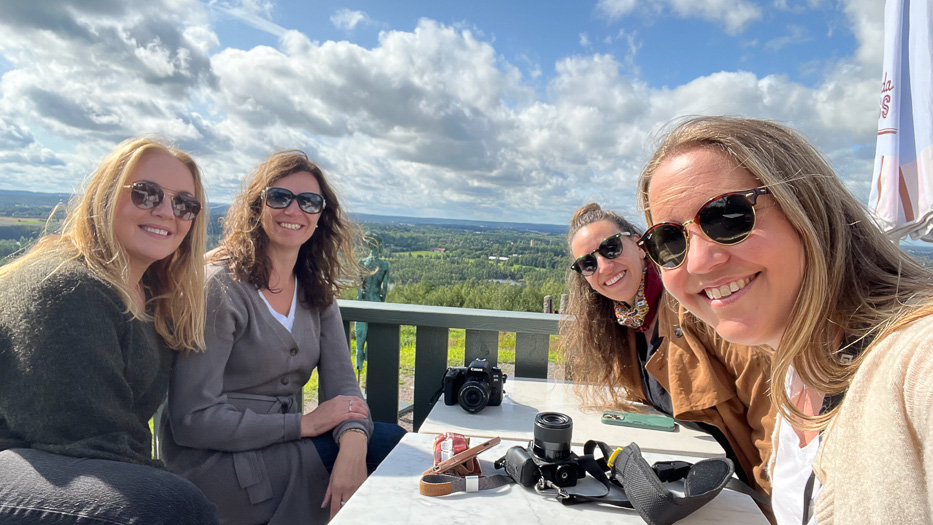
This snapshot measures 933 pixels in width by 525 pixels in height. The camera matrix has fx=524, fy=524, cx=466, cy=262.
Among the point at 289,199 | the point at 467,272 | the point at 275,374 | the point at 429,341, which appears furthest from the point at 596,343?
the point at 467,272

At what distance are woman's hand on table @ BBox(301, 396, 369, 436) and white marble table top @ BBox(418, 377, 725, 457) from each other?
0.32 metres

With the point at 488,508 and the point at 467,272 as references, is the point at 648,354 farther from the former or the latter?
the point at 467,272

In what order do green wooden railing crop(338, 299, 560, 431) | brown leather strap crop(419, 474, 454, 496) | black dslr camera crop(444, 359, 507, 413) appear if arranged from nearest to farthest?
1. brown leather strap crop(419, 474, 454, 496)
2. black dslr camera crop(444, 359, 507, 413)
3. green wooden railing crop(338, 299, 560, 431)

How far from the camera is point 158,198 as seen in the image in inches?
76.2

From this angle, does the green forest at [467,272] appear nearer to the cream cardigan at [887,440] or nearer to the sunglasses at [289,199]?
the sunglasses at [289,199]

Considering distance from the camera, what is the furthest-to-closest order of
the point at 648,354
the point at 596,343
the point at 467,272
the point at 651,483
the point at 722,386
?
the point at 467,272 < the point at 596,343 < the point at 648,354 < the point at 722,386 < the point at 651,483

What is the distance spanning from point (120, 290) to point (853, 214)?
6.64 feet

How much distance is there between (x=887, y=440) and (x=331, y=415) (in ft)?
6.18

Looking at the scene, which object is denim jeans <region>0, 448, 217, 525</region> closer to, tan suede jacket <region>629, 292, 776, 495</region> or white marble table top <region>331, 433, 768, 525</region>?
white marble table top <region>331, 433, 768, 525</region>

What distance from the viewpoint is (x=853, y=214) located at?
1.06 meters

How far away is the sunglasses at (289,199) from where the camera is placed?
2.36m

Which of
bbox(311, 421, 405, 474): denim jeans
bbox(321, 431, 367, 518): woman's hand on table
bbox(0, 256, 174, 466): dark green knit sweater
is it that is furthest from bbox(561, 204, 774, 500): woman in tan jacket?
bbox(0, 256, 174, 466): dark green knit sweater

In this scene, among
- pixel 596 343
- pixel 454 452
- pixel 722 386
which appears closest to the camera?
pixel 454 452

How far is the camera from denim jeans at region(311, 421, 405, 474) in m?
2.16
